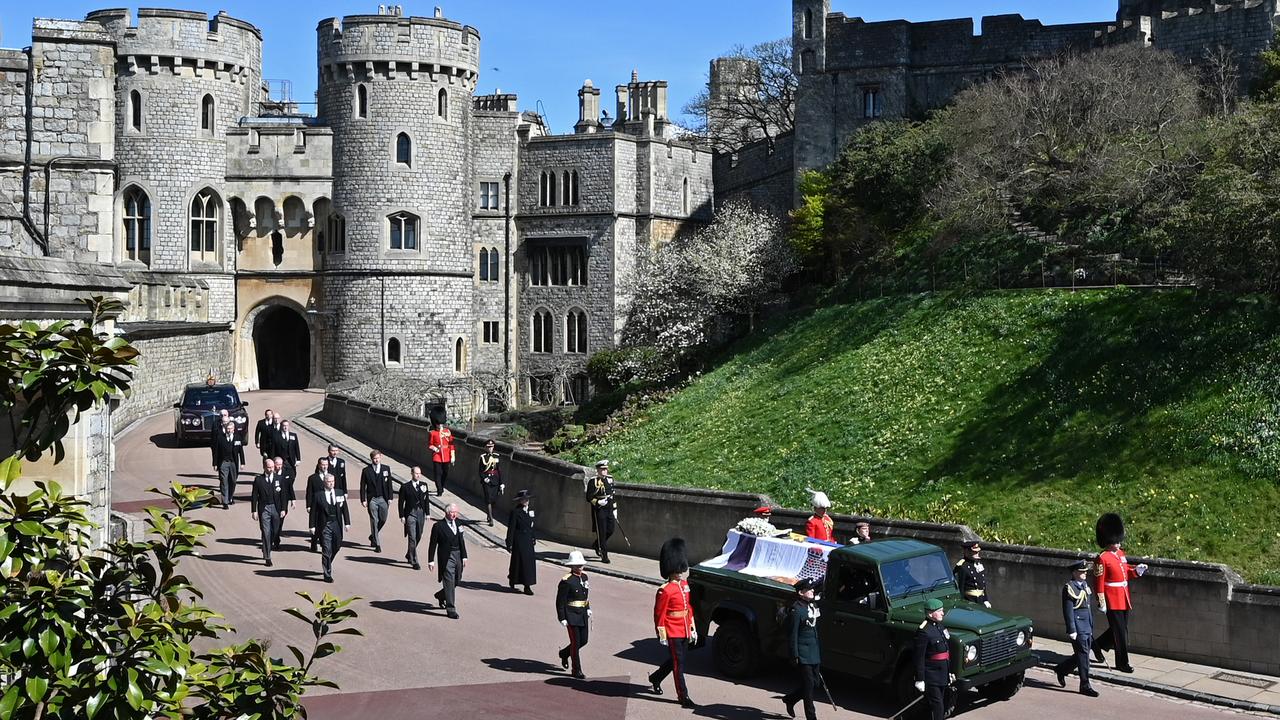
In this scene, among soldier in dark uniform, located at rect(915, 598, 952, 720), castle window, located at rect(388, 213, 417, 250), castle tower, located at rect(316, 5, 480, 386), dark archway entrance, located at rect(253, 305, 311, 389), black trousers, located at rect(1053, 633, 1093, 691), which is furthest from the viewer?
dark archway entrance, located at rect(253, 305, 311, 389)

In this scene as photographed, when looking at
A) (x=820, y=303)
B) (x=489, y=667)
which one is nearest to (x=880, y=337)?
(x=820, y=303)

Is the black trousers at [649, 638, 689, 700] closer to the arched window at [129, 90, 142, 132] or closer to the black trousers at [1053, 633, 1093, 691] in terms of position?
the black trousers at [1053, 633, 1093, 691]

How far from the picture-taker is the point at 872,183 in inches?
1801

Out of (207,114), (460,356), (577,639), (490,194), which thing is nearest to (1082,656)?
(577,639)

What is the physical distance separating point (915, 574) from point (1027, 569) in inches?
134

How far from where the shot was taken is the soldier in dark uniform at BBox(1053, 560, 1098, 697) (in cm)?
1476

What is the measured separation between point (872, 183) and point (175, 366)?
24.7 m

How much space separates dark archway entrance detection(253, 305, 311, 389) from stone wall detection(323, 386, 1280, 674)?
35219 mm

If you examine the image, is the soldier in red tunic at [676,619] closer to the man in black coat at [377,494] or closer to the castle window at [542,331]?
the man in black coat at [377,494]

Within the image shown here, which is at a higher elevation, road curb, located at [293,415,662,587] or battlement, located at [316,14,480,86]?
battlement, located at [316,14,480,86]

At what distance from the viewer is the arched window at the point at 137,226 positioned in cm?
5272

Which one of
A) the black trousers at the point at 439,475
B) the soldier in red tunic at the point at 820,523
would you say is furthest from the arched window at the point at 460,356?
the soldier in red tunic at the point at 820,523

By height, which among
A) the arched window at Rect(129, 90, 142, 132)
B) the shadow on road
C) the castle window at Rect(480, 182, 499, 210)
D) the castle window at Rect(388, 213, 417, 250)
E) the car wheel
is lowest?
the shadow on road

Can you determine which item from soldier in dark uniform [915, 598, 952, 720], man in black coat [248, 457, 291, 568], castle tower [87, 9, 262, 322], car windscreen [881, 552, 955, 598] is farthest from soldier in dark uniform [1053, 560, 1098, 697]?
castle tower [87, 9, 262, 322]
